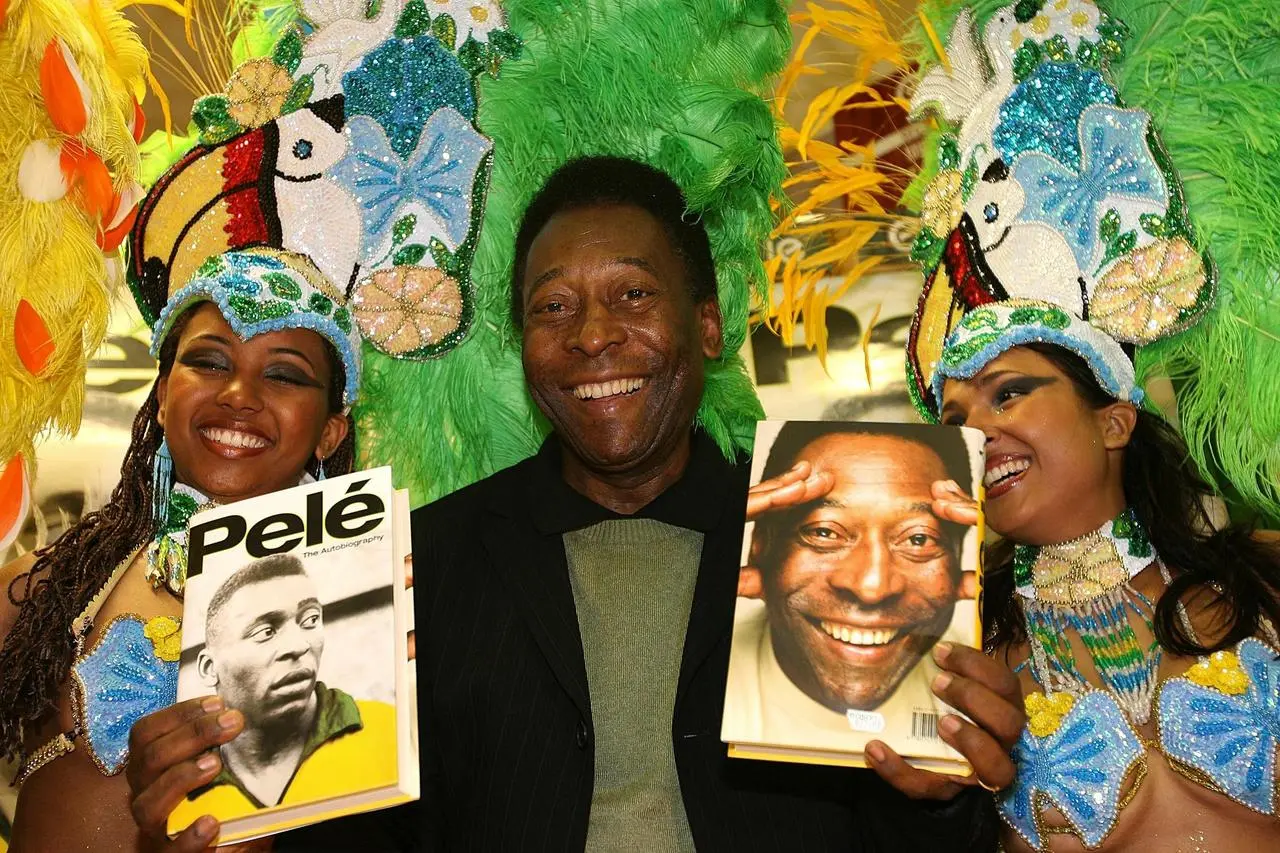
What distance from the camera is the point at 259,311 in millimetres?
2775

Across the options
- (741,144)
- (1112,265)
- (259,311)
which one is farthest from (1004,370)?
(259,311)

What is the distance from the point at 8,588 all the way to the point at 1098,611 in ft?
7.35

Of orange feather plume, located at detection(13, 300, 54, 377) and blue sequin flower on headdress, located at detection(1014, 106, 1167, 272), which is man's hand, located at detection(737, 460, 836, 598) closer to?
blue sequin flower on headdress, located at detection(1014, 106, 1167, 272)

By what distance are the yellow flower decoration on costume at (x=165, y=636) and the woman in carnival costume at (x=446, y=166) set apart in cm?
65

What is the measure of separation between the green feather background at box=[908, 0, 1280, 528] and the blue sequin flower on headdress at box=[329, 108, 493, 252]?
147 centimetres

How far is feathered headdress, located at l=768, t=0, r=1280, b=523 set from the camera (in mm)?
2738

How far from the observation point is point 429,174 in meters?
3.16

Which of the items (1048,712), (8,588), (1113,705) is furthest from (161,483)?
(1113,705)

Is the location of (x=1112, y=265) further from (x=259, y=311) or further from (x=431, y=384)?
(x=259, y=311)

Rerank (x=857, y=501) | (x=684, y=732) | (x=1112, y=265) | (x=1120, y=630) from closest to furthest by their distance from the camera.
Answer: (x=857, y=501) < (x=684, y=732) < (x=1120, y=630) < (x=1112, y=265)

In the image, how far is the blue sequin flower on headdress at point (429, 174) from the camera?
3.15m

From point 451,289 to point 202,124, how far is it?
0.69 metres

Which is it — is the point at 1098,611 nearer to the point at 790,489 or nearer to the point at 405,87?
the point at 790,489

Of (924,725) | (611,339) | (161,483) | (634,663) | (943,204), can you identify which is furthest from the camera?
(943,204)
